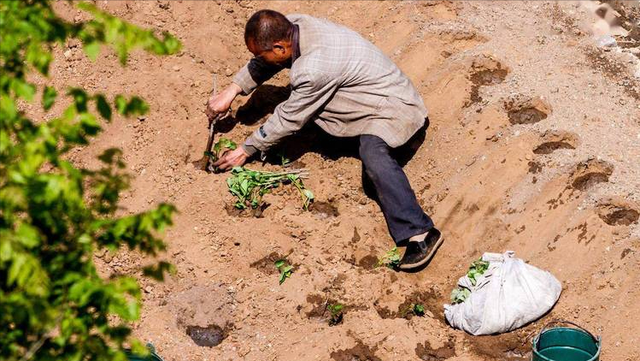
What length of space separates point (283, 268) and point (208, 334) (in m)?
0.63

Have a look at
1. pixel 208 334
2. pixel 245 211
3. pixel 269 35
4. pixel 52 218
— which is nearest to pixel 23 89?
pixel 52 218

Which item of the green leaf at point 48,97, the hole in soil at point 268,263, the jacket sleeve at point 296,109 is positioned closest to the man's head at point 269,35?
the jacket sleeve at point 296,109

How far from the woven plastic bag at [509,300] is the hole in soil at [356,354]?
1.77ft

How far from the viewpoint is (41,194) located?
2.91m

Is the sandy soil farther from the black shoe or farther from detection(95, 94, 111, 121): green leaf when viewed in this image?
detection(95, 94, 111, 121): green leaf

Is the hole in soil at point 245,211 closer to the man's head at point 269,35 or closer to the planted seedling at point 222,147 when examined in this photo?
the planted seedling at point 222,147

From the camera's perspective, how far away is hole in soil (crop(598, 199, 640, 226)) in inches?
222

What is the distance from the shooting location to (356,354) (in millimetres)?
5371

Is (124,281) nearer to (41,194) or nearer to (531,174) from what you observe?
(41,194)

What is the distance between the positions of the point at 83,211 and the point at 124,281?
13.0 inches

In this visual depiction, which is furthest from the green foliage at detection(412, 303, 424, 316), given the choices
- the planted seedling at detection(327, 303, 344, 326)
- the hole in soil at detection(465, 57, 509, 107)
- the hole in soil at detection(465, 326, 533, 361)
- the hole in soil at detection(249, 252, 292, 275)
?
the hole in soil at detection(465, 57, 509, 107)

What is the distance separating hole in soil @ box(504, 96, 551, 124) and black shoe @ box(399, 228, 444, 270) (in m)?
1.07

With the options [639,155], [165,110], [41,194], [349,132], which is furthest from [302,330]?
[41,194]

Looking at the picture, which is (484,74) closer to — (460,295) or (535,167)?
(535,167)
